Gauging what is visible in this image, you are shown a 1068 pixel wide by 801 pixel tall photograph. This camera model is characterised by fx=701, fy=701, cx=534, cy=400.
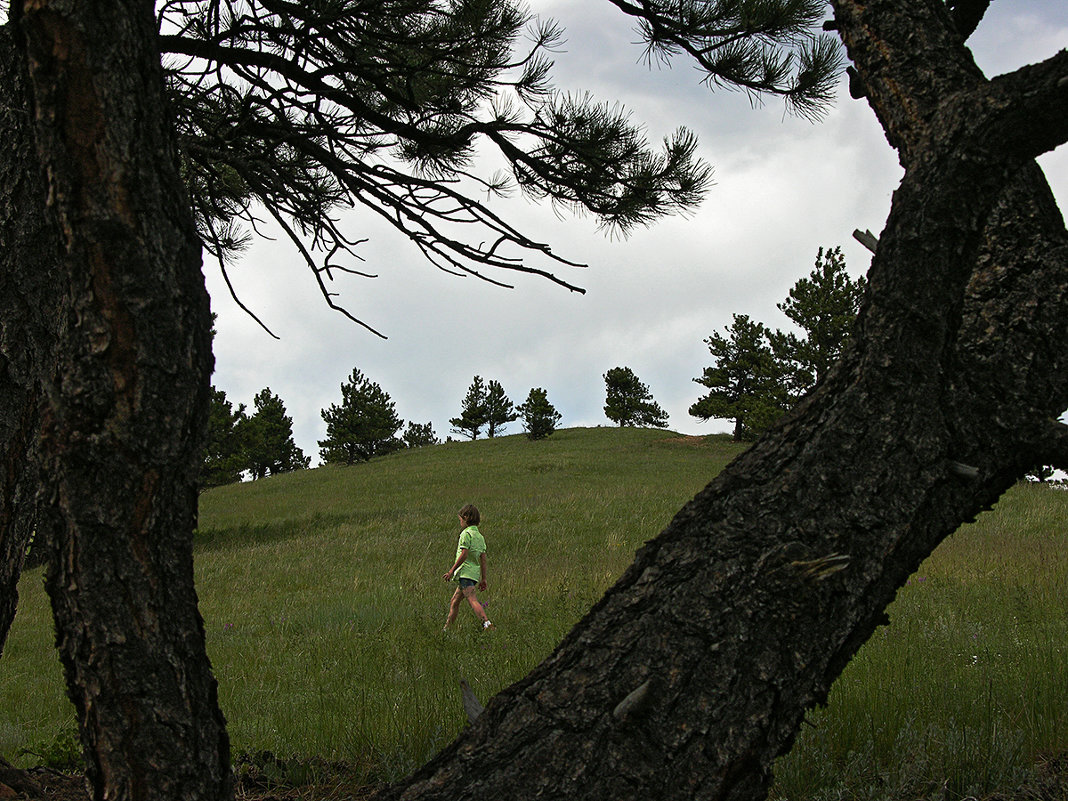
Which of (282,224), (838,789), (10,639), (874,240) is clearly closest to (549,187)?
(282,224)

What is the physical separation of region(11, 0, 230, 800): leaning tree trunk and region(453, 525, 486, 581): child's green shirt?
5.72m

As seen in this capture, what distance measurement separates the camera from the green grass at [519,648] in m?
3.04

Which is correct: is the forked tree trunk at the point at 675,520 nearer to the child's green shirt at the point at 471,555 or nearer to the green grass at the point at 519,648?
the green grass at the point at 519,648

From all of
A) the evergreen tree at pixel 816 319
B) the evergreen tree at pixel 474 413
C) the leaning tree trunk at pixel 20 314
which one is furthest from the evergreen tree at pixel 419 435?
the leaning tree trunk at pixel 20 314

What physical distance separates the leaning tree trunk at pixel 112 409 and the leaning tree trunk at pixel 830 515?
620 millimetres

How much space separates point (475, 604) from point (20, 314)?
534cm

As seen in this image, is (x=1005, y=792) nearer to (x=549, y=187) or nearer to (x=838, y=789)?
(x=838, y=789)

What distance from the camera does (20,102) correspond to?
219 cm

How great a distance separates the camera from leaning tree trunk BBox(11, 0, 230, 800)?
4.82 ft

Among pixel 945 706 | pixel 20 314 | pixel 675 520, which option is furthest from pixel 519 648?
pixel 20 314

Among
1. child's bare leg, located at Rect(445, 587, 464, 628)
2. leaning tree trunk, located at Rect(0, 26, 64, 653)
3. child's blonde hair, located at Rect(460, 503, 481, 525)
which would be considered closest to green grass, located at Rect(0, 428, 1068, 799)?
child's bare leg, located at Rect(445, 587, 464, 628)

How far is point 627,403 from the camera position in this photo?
6053 cm

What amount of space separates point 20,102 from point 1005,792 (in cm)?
414

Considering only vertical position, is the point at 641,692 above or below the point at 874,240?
below
